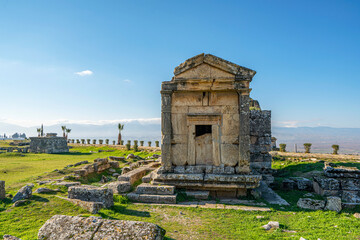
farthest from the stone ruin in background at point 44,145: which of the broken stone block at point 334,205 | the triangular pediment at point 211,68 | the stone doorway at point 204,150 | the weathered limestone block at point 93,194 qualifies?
the broken stone block at point 334,205

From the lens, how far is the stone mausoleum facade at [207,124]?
905 cm

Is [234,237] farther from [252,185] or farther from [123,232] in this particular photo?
[252,185]

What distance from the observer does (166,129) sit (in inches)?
374

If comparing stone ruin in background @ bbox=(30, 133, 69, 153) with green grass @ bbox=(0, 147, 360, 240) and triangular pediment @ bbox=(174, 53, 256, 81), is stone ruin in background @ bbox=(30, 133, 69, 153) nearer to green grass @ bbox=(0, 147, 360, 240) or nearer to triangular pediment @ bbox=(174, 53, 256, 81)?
green grass @ bbox=(0, 147, 360, 240)

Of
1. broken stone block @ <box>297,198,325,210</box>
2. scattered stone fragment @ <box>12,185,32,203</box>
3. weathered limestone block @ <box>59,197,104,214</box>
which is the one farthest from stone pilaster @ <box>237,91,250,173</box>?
scattered stone fragment @ <box>12,185,32,203</box>

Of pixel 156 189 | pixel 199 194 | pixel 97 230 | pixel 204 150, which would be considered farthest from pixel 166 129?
pixel 97 230

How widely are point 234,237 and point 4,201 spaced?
22.6ft

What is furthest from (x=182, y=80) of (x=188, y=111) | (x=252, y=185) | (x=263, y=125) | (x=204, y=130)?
(x=263, y=125)

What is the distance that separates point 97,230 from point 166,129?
556cm

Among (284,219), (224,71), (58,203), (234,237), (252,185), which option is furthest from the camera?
(224,71)

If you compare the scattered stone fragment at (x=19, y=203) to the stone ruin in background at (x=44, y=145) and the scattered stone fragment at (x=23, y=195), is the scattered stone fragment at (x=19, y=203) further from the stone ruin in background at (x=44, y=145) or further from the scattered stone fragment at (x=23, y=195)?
the stone ruin in background at (x=44, y=145)

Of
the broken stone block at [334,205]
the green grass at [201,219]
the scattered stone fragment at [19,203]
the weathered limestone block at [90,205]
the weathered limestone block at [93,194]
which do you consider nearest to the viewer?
the green grass at [201,219]

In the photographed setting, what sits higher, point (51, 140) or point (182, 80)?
point (182, 80)

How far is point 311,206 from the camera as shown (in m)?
7.58
